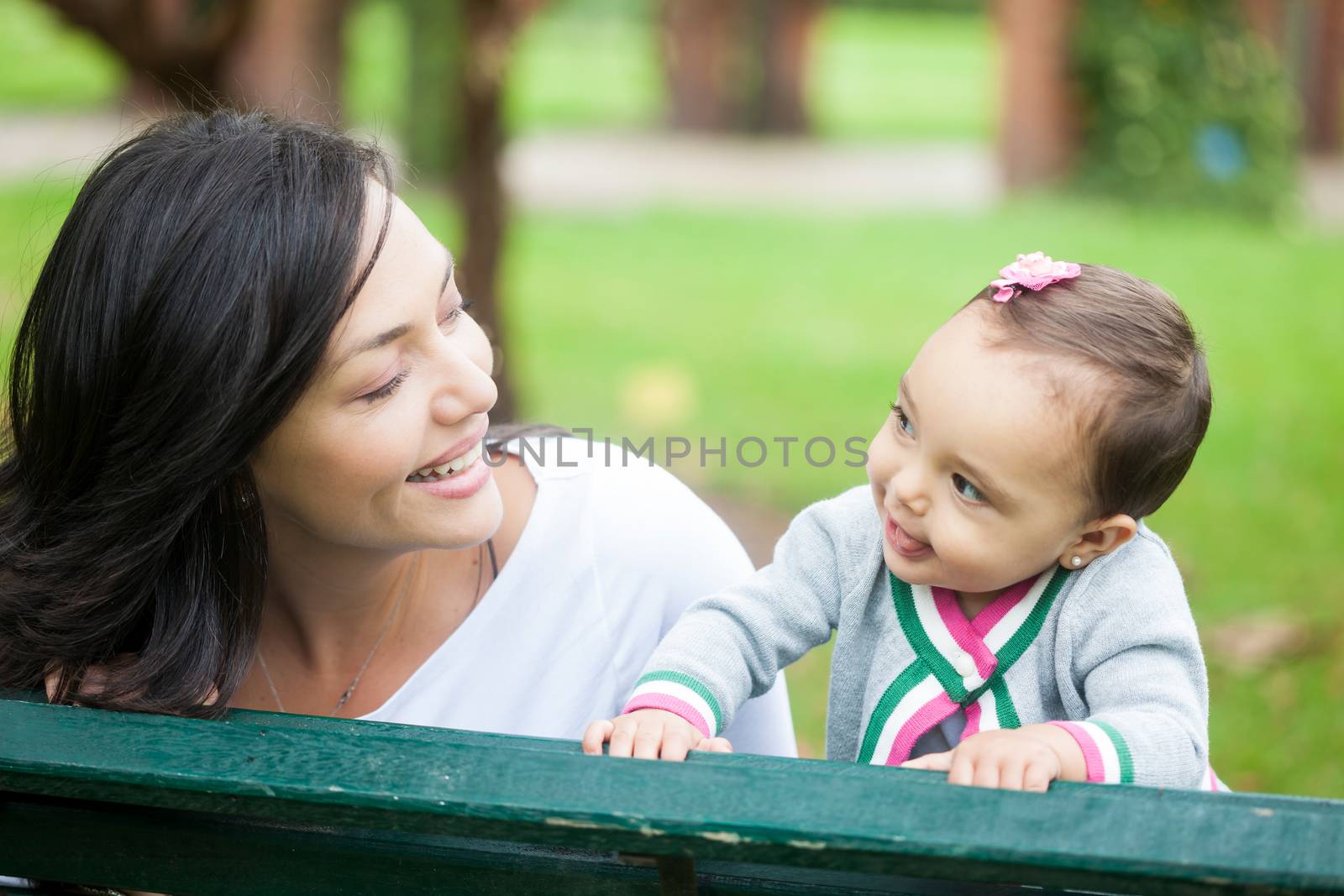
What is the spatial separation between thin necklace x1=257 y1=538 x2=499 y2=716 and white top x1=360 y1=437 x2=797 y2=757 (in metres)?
0.05

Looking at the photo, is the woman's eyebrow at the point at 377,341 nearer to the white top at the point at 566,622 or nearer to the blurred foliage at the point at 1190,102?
the white top at the point at 566,622

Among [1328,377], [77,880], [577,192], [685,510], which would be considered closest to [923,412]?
[685,510]

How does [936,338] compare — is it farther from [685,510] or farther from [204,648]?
[204,648]

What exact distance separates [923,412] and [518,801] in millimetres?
734

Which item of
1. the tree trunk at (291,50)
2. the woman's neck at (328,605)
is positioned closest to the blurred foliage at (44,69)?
the tree trunk at (291,50)

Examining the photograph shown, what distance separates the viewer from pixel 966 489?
5.66 feet

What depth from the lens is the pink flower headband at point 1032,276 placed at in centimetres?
178

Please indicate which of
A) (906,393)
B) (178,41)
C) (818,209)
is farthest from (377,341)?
(818,209)

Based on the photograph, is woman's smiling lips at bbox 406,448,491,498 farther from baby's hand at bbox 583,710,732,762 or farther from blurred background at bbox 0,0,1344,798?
blurred background at bbox 0,0,1344,798

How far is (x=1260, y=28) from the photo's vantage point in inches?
426

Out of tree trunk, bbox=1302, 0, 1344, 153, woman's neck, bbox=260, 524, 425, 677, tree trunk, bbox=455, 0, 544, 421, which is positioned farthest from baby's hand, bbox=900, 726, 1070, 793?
tree trunk, bbox=1302, 0, 1344, 153

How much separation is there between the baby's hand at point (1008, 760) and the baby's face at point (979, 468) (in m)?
0.27

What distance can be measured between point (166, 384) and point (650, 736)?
727 mm

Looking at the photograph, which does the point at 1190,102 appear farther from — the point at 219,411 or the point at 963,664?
the point at 219,411
